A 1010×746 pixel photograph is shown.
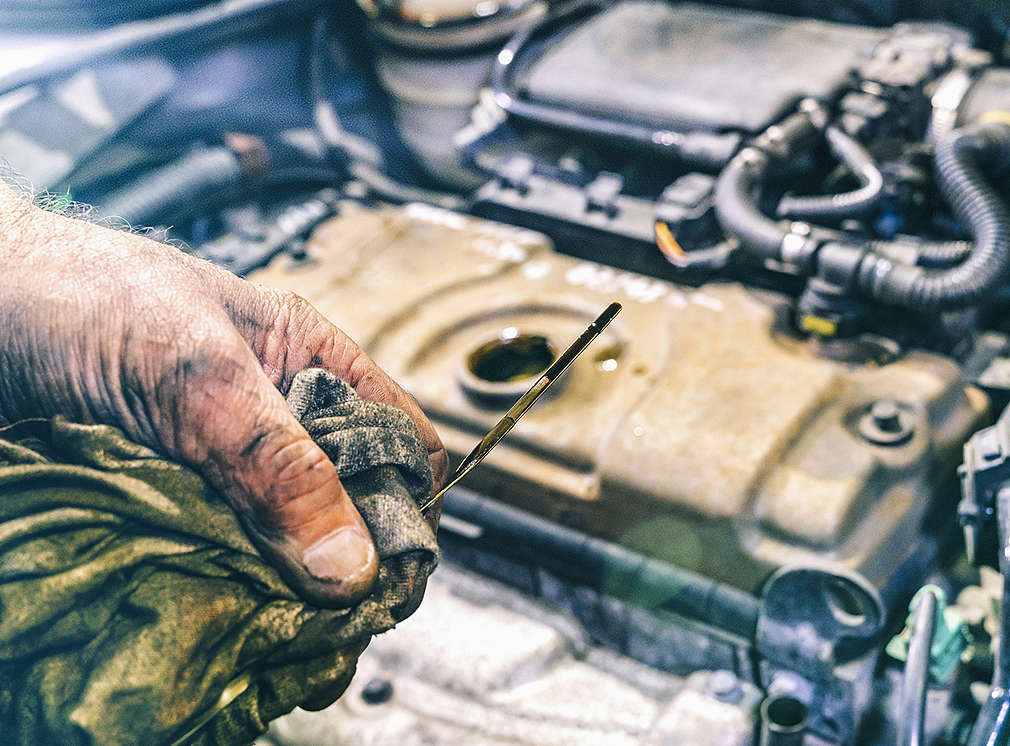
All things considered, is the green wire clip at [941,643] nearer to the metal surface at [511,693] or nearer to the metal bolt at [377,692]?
the metal surface at [511,693]

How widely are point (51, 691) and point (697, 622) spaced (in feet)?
4.67

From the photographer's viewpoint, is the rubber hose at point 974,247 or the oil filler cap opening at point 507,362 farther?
the oil filler cap opening at point 507,362

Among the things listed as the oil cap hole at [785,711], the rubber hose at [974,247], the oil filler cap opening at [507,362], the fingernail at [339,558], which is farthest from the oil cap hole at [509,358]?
the fingernail at [339,558]

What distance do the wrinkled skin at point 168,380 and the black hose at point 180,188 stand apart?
71.8 inches

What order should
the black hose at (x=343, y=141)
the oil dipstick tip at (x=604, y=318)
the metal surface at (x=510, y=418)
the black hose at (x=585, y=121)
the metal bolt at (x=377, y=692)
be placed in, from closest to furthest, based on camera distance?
the metal surface at (x=510, y=418) < the oil dipstick tip at (x=604, y=318) < the metal bolt at (x=377, y=692) < the black hose at (x=585, y=121) < the black hose at (x=343, y=141)

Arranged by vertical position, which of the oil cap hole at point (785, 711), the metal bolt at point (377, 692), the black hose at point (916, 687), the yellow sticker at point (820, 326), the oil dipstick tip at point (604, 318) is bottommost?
the metal bolt at point (377, 692)

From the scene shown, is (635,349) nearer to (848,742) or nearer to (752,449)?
(752,449)

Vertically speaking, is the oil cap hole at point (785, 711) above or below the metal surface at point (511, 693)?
above

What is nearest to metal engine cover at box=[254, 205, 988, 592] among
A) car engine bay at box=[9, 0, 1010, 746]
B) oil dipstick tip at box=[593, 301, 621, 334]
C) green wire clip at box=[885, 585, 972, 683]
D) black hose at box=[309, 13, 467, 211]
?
car engine bay at box=[9, 0, 1010, 746]

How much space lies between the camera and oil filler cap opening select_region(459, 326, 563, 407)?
2.26 m

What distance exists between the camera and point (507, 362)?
2348 mm

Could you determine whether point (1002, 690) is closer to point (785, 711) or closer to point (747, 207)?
point (785, 711)

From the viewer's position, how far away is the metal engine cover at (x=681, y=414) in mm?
1969

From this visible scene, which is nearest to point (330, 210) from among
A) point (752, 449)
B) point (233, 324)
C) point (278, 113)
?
point (278, 113)
